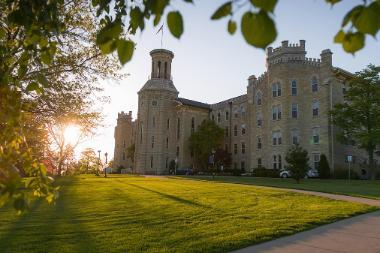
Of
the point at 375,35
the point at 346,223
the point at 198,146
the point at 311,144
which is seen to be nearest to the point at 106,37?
the point at 375,35

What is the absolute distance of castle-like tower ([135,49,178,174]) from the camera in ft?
208

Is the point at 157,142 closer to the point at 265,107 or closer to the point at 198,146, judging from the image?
the point at 198,146

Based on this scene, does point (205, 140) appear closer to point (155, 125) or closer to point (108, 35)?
point (155, 125)

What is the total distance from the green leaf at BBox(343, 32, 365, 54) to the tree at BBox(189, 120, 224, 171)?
58.6m

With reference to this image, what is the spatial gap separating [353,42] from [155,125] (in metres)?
63.2

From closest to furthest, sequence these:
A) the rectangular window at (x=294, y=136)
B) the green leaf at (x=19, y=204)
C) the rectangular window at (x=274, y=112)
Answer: the green leaf at (x=19, y=204)
the rectangular window at (x=294, y=136)
the rectangular window at (x=274, y=112)

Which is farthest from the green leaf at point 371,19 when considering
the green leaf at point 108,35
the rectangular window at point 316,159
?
the rectangular window at point 316,159

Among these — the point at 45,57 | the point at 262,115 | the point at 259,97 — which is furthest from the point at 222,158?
the point at 45,57

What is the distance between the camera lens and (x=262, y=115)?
52.7m

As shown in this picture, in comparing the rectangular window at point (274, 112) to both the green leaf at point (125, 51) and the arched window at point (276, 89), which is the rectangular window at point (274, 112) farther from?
the green leaf at point (125, 51)

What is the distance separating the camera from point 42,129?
16.9 metres

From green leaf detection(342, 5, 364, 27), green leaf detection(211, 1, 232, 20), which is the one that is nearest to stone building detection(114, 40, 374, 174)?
green leaf detection(342, 5, 364, 27)

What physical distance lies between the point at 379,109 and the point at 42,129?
114 ft

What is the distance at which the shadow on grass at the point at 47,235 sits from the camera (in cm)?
727
